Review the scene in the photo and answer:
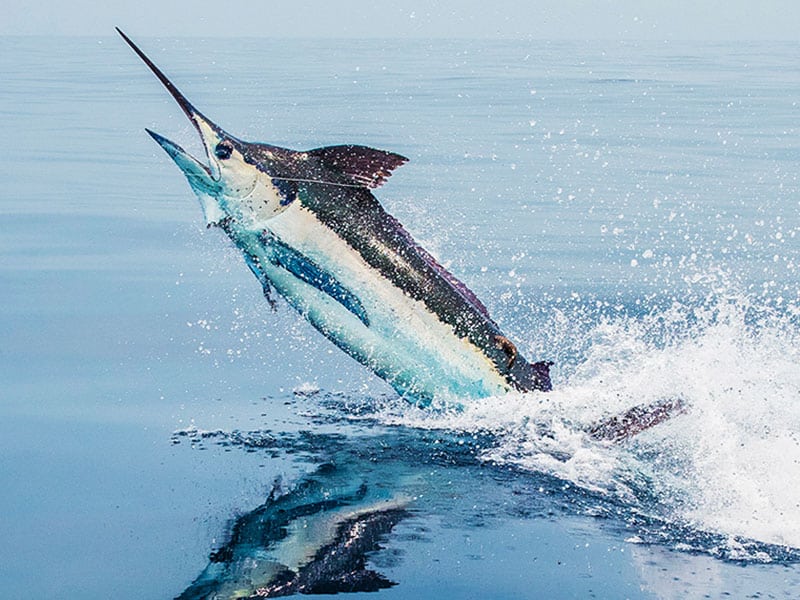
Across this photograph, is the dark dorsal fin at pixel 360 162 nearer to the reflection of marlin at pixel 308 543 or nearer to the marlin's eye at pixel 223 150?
the marlin's eye at pixel 223 150

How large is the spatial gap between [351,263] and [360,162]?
1.58ft

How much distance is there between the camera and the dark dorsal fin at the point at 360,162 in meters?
6.16

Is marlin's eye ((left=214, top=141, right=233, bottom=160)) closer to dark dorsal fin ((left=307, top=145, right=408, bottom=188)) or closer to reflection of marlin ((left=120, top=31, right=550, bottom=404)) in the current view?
reflection of marlin ((left=120, top=31, right=550, bottom=404))

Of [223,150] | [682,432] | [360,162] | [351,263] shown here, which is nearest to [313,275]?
[351,263]

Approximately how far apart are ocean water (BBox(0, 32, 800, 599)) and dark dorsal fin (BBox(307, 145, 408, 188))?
26.1 inches

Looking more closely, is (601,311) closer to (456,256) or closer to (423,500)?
(456,256)

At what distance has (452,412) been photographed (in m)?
6.63

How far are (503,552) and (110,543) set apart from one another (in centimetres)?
167

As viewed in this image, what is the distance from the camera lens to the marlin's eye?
5969 millimetres

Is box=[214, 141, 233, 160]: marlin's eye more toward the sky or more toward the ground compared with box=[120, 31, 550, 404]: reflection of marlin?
more toward the sky

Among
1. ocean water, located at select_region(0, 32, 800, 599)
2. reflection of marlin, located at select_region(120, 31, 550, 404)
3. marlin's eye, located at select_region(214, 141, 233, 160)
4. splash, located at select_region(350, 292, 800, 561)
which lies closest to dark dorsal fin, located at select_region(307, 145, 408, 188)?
reflection of marlin, located at select_region(120, 31, 550, 404)

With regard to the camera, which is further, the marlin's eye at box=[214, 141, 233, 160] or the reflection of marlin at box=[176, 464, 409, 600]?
the marlin's eye at box=[214, 141, 233, 160]

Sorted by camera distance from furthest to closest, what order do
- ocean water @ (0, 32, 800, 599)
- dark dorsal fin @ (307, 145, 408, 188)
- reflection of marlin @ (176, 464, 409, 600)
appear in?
dark dorsal fin @ (307, 145, 408, 188), ocean water @ (0, 32, 800, 599), reflection of marlin @ (176, 464, 409, 600)

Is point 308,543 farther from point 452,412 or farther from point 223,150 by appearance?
point 223,150
